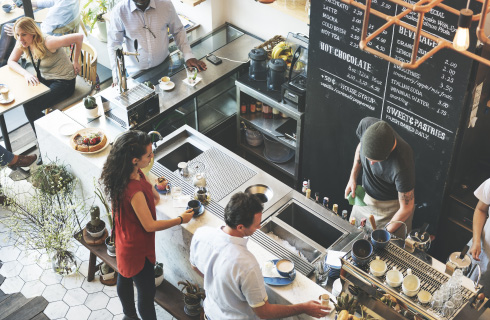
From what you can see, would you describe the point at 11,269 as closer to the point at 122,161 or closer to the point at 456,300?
the point at 122,161

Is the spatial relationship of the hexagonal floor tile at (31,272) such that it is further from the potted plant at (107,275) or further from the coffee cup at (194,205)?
the coffee cup at (194,205)

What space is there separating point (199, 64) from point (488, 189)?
288 centimetres

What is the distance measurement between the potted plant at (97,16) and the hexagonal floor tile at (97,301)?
3360 mm

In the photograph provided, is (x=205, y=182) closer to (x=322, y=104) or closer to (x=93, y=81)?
(x=322, y=104)

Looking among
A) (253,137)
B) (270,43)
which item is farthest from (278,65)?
(253,137)

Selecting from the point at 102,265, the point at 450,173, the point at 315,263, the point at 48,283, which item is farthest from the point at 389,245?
the point at 48,283

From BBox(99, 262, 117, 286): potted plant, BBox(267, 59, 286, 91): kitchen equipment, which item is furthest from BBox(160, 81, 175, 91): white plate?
BBox(99, 262, 117, 286): potted plant

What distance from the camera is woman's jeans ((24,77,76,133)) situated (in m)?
6.21

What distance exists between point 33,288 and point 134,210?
175cm

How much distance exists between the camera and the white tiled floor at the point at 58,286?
4883 mm

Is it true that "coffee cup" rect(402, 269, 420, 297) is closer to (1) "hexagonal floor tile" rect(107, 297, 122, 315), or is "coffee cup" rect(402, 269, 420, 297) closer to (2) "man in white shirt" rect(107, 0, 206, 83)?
(1) "hexagonal floor tile" rect(107, 297, 122, 315)

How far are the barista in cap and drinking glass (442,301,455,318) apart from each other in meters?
→ 1.00

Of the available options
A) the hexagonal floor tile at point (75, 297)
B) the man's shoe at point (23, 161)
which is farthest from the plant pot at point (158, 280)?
the man's shoe at point (23, 161)

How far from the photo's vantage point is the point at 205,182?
4.50 metres
